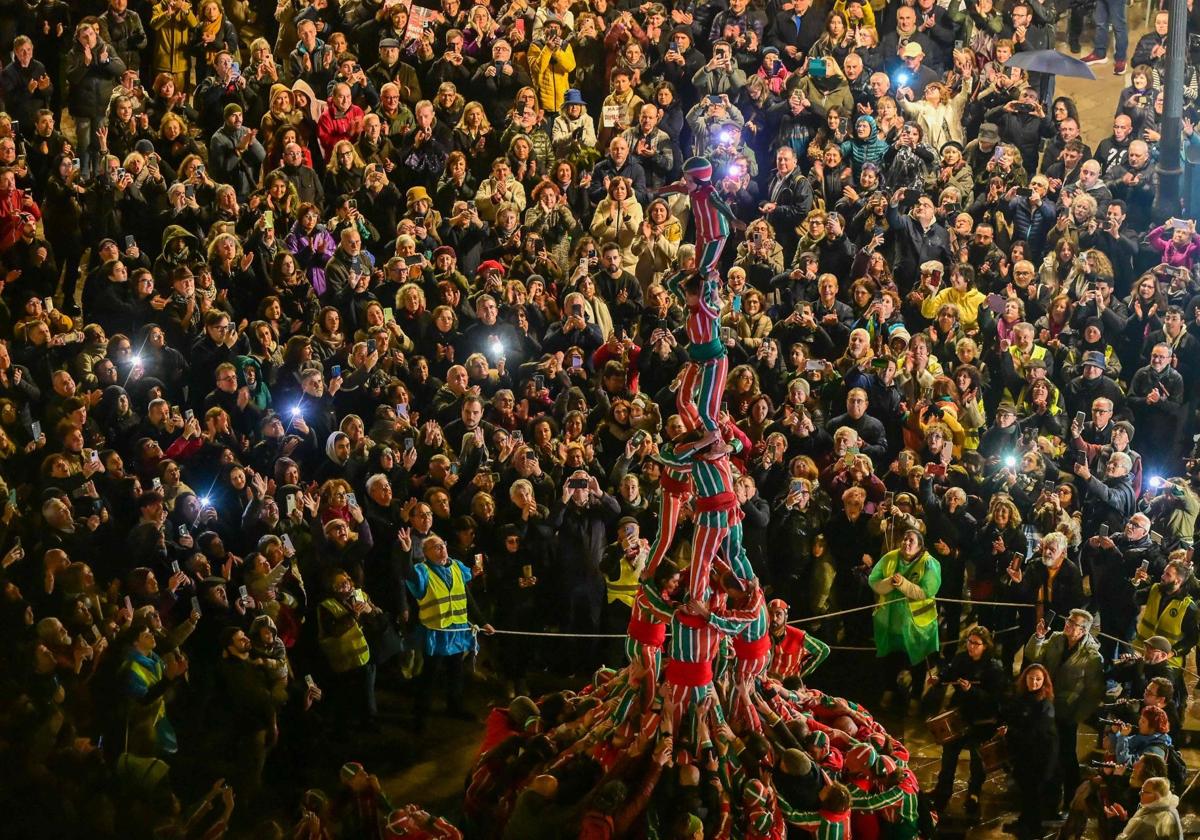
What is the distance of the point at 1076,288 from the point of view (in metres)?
24.4

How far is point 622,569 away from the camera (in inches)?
815

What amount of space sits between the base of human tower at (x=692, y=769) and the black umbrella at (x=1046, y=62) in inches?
491

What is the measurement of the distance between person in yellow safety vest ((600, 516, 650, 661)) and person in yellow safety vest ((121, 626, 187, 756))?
14.1 feet

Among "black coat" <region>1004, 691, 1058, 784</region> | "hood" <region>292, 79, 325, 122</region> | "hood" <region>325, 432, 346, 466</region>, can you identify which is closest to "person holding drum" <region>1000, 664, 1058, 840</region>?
"black coat" <region>1004, 691, 1058, 784</region>

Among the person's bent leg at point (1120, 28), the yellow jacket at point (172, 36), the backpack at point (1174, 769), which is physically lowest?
the backpack at point (1174, 769)

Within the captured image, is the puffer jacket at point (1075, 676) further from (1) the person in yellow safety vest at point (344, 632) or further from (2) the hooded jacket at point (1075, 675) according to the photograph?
(1) the person in yellow safety vest at point (344, 632)

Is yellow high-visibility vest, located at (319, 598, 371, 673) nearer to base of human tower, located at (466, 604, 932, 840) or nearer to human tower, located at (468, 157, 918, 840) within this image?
base of human tower, located at (466, 604, 932, 840)

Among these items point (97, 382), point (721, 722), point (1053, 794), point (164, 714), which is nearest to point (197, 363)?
point (97, 382)

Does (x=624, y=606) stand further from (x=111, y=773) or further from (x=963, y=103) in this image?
(x=963, y=103)

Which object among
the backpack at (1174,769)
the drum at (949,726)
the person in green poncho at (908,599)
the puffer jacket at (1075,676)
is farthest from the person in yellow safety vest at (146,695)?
the backpack at (1174,769)

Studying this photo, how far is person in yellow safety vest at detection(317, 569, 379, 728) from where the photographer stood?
758 inches

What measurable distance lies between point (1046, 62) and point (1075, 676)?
430 inches

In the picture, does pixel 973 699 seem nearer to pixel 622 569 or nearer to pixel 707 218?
pixel 622 569

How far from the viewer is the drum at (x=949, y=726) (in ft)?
62.0
